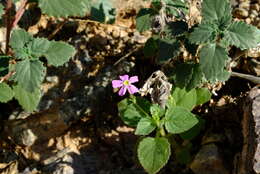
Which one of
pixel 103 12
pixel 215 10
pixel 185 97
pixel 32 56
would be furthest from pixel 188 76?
pixel 103 12

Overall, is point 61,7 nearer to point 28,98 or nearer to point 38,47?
point 38,47

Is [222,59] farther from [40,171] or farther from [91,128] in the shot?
[40,171]

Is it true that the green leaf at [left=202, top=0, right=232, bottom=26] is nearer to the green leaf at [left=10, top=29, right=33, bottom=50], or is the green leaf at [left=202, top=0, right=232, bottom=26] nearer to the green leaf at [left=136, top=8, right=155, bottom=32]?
the green leaf at [left=136, top=8, right=155, bottom=32]

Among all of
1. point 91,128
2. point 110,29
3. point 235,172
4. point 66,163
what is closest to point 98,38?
point 110,29

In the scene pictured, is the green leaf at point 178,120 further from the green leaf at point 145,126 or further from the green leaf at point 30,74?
the green leaf at point 30,74

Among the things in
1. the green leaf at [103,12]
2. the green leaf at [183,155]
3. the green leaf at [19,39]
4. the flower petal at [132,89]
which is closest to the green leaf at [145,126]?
the flower petal at [132,89]

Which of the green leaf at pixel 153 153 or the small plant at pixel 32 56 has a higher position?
the small plant at pixel 32 56

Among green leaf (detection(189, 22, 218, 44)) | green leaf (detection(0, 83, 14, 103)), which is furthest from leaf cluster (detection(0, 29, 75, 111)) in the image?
green leaf (detection(189, 22, 218, 44))
